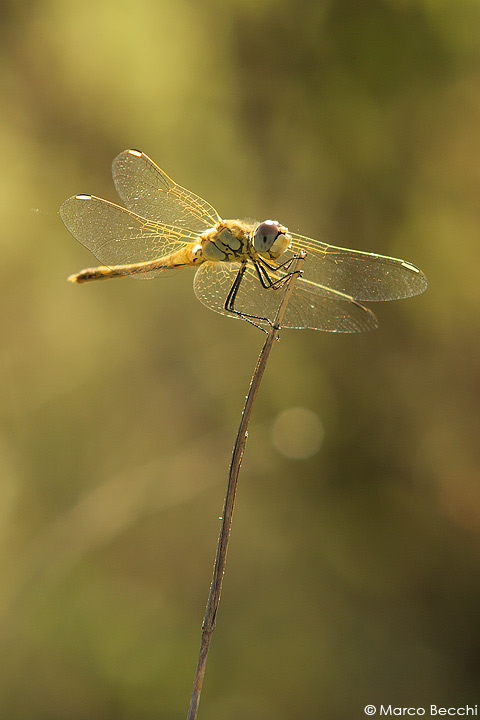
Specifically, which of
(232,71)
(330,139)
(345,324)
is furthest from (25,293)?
(345,324)

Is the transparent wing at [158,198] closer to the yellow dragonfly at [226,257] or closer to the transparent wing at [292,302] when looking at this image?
the yellow dragonfly at [226,257]

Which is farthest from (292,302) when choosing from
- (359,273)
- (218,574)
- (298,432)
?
(298,432)

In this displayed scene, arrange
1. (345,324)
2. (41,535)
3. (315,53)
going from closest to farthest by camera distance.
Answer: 1. (345,324)
2. (41,535)
3. (315,53)

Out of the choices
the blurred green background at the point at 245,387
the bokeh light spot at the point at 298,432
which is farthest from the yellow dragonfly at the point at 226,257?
the bokeh light spot at the point at 298,432

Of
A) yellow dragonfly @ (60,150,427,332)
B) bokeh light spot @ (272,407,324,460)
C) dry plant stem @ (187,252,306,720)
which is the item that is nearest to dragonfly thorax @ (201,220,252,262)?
yellow dragonfly @ (60,150,427,332)

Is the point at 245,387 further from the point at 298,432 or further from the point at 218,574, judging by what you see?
the point at 218,574

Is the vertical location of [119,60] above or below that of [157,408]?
above

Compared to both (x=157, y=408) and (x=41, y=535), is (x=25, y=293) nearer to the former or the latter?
(x=157, y=408)
